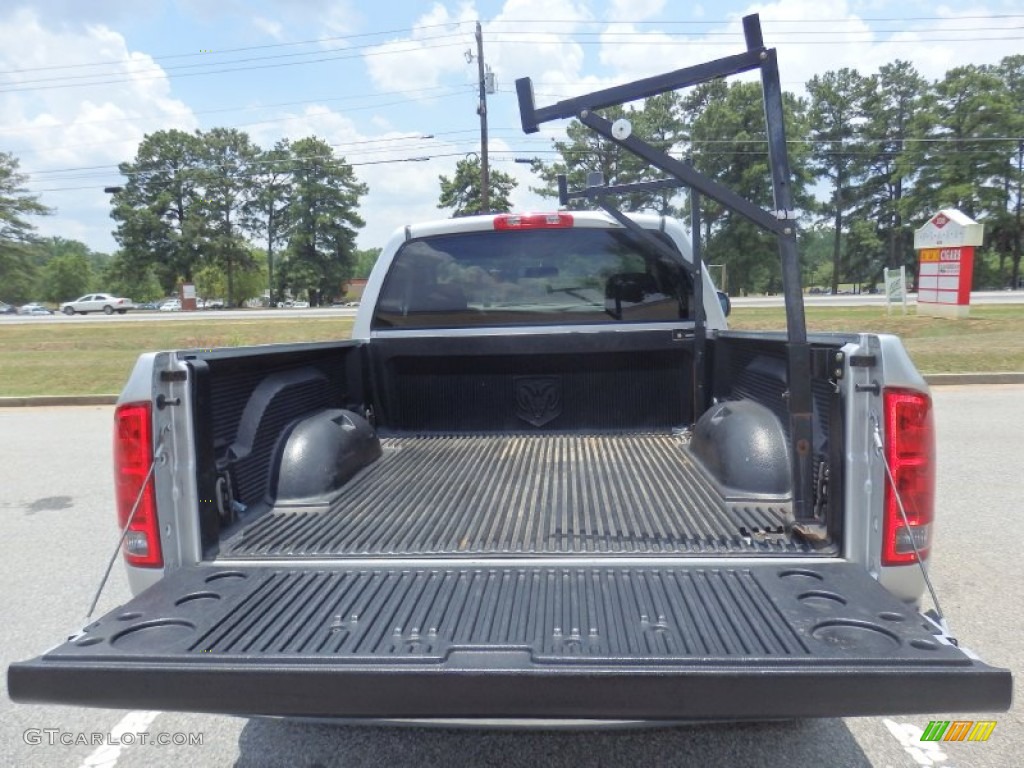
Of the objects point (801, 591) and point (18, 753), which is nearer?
point (801, 591)

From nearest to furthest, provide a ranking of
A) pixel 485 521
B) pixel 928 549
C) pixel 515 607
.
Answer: pixel 515 607
pixel 928 549
pixel 485 521

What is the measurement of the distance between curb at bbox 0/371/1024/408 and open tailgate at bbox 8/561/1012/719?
39.2 ft

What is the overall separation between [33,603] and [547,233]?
363 cm

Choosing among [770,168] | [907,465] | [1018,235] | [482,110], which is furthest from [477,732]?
[1018,235]

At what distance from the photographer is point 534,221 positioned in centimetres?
428

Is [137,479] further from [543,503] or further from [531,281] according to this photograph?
[531,281]

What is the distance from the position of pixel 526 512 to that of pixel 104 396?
12.1 meters

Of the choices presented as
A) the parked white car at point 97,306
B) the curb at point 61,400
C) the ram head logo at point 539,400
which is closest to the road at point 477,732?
the ram head logo at point 539,400

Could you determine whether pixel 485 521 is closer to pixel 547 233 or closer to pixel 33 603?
pixel 547 233

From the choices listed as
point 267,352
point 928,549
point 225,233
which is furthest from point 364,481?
point 225,233

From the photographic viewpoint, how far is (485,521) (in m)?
2.85

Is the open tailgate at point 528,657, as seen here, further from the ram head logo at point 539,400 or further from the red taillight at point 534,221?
the red taillight at point 534,221

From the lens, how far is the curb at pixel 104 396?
40.7ft

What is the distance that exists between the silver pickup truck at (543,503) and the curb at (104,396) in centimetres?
1010
